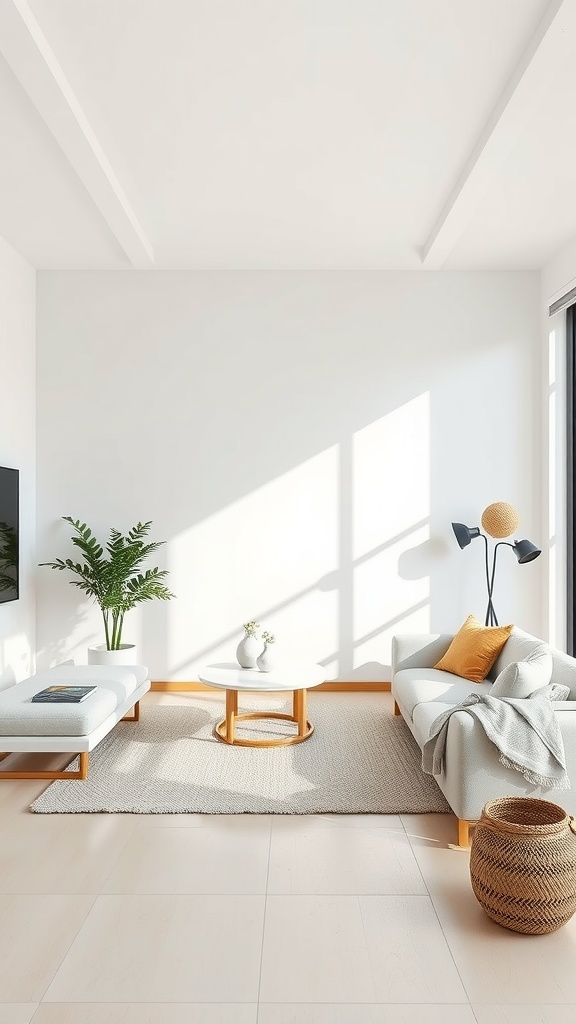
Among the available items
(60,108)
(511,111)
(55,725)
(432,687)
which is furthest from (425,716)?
(60,108)

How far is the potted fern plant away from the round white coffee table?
93 centimetres

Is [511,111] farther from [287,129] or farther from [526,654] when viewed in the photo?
[526,654]

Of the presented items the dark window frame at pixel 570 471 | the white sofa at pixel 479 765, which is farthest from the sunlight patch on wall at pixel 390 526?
the white sofa at pixel 479 765

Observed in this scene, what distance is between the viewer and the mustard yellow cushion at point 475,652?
4.19 m

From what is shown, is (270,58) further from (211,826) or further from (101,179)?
(211,826)

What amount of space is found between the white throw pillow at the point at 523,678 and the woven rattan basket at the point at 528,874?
79 centimetres

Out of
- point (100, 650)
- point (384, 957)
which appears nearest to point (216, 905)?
point (384, 957)

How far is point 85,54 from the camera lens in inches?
117

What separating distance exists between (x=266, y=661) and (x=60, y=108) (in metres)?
2.88

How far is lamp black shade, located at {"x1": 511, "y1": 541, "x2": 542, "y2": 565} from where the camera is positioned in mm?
5000

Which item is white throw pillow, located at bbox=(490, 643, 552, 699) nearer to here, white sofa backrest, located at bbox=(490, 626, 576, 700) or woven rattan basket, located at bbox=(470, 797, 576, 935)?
white sofa backrest, located at bbox=(490, 626, 576, 700)

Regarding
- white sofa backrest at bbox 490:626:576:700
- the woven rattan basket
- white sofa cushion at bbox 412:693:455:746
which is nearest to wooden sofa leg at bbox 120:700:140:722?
white sofa cushion at bbox 412:693:455:746

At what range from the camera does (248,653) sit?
4.47 meters

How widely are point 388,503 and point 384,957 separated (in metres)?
3.62
